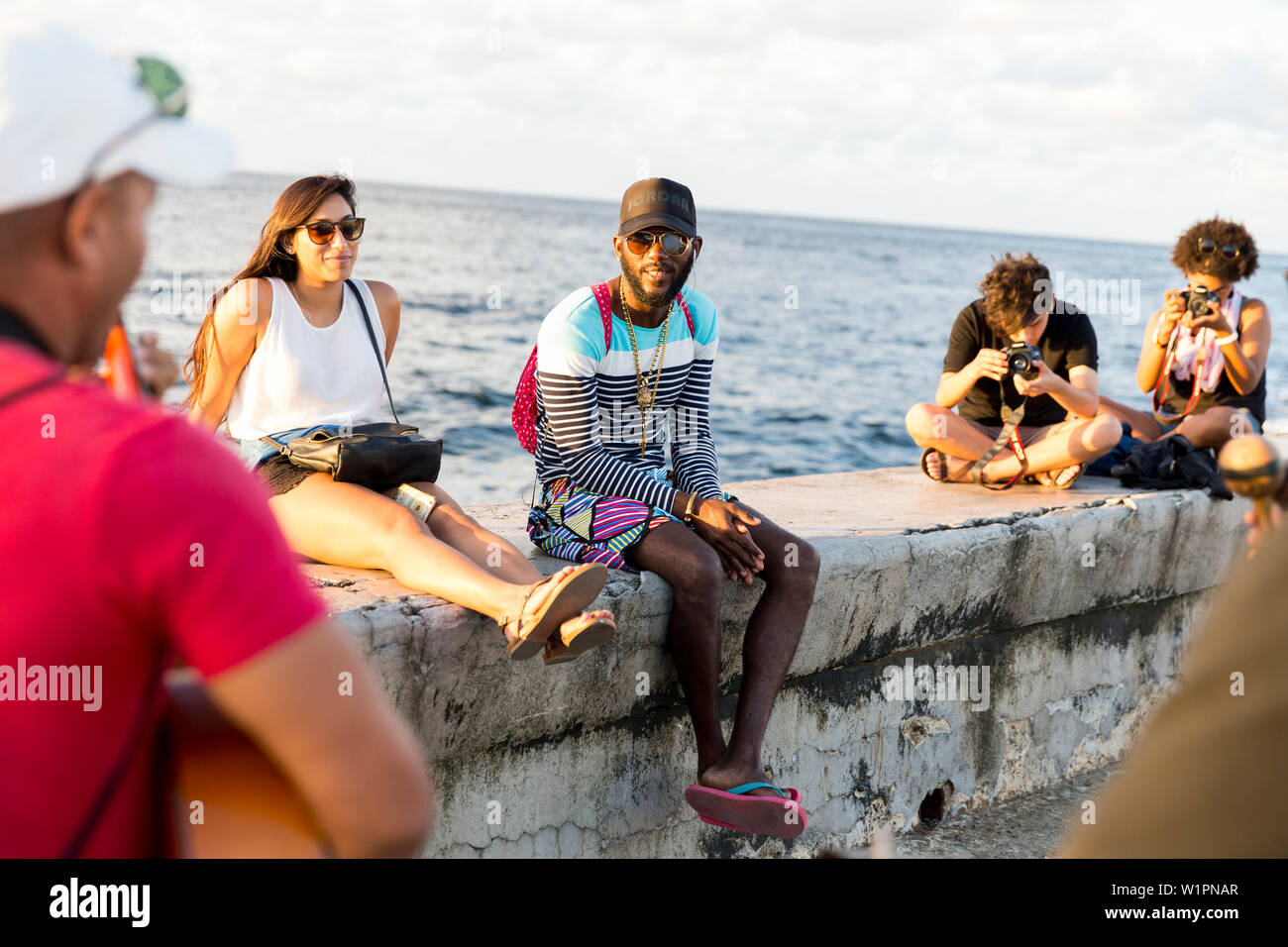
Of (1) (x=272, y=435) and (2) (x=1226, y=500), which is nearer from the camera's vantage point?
(1) (x=272, y=435)

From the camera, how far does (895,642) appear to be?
4148 mm

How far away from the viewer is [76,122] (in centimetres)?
126

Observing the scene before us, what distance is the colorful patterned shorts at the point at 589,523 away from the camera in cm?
359

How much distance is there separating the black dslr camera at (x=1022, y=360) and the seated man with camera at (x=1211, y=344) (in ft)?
2.66

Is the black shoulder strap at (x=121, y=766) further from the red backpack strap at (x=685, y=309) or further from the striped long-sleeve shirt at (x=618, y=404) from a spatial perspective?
the red backpack strap at (x=685, y=309)

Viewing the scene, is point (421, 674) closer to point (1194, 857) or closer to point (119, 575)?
point (119, 575)

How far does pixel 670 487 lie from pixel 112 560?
2719mm

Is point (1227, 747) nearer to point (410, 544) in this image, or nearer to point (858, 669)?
point (410, 544)

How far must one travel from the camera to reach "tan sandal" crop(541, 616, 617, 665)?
2.94 metres

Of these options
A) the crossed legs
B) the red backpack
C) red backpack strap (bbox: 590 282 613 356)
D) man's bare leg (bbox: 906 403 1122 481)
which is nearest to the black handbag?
the crossed legs

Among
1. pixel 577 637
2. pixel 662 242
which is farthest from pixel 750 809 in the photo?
pixel 662 242

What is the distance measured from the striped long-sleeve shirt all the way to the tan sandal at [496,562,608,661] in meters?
0.82
